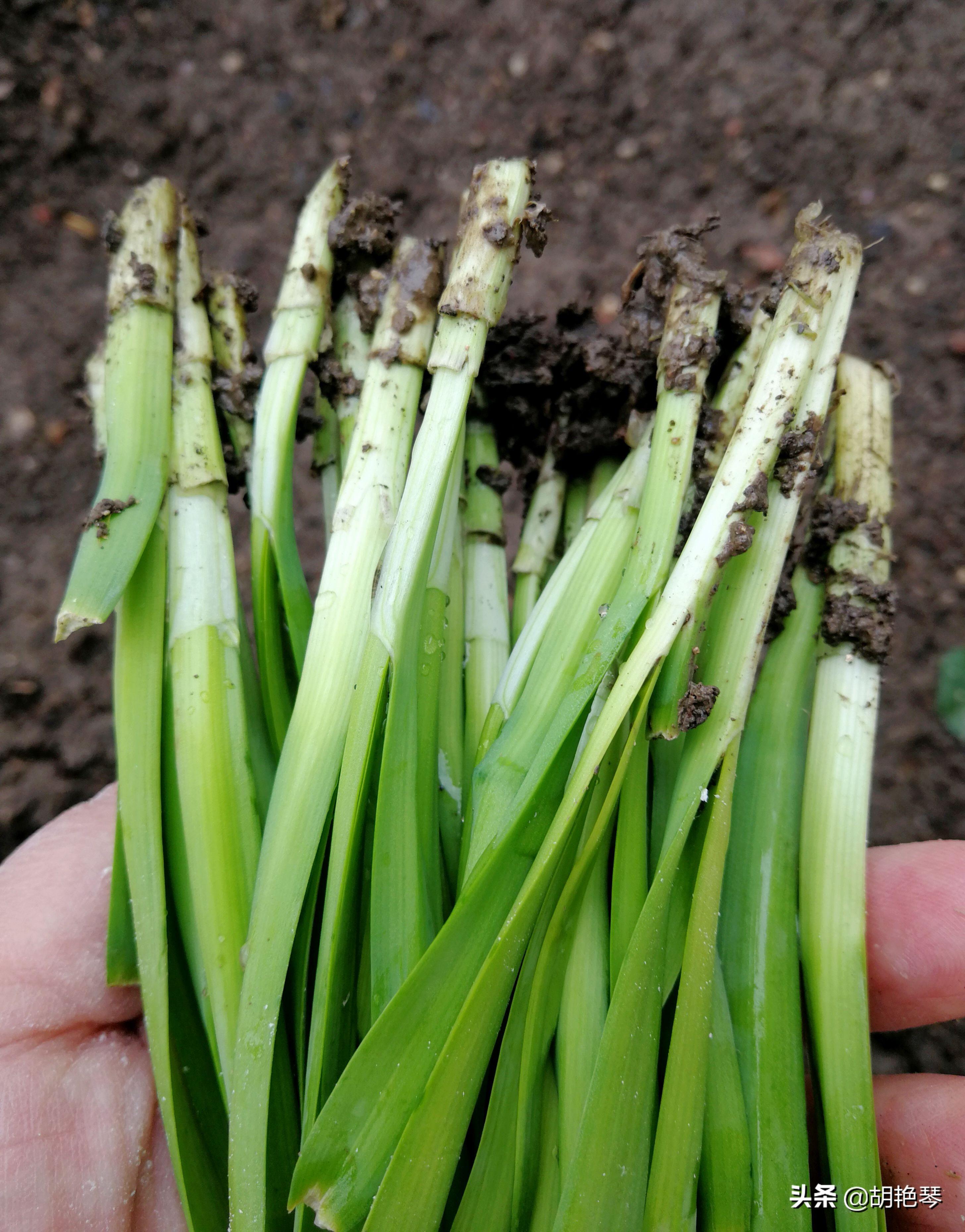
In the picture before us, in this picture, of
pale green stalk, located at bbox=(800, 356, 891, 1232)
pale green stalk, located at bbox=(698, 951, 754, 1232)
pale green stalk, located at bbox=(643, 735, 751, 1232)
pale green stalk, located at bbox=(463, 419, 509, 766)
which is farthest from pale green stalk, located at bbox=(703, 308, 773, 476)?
pale green stalk, located at bbox=(698, 951, 754, 1232)

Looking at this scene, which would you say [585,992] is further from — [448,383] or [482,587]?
[448,383]

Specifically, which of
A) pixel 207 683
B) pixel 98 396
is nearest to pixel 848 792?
pixel 207 683

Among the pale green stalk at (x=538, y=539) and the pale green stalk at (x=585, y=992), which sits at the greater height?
the pale green stalk at (x=538, y=539)

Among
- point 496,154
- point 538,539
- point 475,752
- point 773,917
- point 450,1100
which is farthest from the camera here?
point 496,154

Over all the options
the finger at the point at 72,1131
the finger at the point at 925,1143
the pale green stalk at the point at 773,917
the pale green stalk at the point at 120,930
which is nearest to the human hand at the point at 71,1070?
the finger at the point at 72,1131

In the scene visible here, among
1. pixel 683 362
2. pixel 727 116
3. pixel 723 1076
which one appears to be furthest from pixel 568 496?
pixel 727 116

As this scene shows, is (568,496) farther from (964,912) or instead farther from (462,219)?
(964,912)

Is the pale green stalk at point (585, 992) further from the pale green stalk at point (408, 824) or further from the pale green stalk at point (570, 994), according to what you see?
the pale green stalk at point (408, 824)
